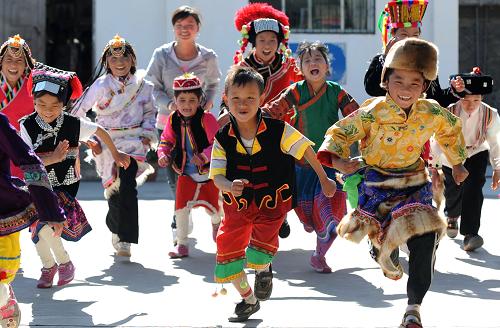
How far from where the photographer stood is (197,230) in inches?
385

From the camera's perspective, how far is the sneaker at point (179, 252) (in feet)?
27.1

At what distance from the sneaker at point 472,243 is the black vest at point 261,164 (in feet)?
9.82

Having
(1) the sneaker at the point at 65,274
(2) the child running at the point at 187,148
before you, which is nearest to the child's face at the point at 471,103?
(2) the child running at the point at 187,148

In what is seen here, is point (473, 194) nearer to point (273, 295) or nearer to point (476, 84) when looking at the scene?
point (476, 84)

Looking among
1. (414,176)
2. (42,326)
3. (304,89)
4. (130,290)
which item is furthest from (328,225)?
(42,326)

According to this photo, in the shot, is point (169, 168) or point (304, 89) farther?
point (169, 168)

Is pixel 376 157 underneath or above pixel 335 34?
underneath

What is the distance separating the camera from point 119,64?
324 inches

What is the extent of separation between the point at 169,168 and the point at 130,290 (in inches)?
75.4

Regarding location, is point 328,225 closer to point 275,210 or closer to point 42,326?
point 275,210

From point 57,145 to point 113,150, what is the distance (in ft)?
1.52

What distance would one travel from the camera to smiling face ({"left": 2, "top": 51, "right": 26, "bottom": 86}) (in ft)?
25.4

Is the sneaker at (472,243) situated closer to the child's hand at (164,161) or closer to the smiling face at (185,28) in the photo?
the child's hand at (164,161)

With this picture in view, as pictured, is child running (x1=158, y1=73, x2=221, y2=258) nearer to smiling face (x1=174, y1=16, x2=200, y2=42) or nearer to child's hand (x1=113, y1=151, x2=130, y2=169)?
child's hand (x1=113, y1=151, x2=130, y2=169)
